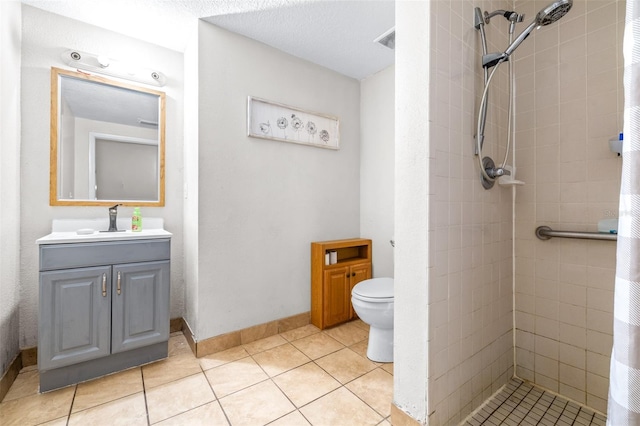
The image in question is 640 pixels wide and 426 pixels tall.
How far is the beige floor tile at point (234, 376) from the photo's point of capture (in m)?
1.50

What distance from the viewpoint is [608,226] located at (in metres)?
1.26

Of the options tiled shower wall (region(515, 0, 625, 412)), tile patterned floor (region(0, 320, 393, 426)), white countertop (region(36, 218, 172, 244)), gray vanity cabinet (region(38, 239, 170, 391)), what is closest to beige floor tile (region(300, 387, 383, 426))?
tile patterned floor (region(0, 320, 393, 426))

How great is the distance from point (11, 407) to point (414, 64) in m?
2.45

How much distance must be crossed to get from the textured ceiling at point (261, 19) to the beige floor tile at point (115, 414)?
2234mm

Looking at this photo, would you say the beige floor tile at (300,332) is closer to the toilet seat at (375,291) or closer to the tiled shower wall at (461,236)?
the toilet seat at (375,291)

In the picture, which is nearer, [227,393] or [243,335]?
[227,393]

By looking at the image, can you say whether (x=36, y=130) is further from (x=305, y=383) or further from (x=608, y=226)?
(x=608, y=226)

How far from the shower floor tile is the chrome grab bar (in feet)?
2.63

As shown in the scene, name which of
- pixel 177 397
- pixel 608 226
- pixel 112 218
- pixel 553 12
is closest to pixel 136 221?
pixel 112 218

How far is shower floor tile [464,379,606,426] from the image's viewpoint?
122cm

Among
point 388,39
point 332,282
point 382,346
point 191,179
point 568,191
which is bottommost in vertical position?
point 382,346

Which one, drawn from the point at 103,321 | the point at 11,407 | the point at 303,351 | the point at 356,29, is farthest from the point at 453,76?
the point at 11,407

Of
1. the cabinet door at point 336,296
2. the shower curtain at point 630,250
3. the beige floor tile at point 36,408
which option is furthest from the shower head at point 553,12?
the beige floor tile at point 36,408

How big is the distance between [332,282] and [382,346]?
25.5 inches
